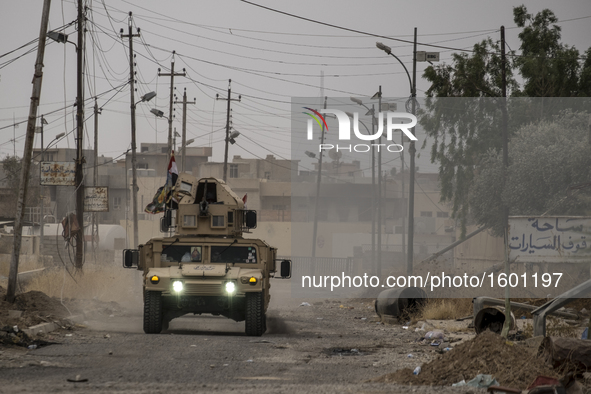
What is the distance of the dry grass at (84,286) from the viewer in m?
22.1

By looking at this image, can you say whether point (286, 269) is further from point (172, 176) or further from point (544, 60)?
point (544, 60)

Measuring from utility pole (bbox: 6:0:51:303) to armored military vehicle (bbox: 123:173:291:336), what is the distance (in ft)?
8.24

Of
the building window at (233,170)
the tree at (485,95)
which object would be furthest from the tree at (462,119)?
the building window at (233,170)

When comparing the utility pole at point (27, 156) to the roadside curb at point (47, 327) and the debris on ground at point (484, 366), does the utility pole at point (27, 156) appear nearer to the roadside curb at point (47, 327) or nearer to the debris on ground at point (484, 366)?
the roadside curb at point (47, 327)

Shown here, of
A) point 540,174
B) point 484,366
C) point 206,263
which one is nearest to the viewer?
point 484,366

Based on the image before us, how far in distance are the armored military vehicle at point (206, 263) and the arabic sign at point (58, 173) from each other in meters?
9.07

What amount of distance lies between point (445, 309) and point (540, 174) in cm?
1472

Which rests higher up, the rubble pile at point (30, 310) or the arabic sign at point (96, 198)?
the arabic sign at point (96, 198)

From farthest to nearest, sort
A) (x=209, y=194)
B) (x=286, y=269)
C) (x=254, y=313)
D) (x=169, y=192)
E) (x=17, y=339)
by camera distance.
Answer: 1. (x=169, y=192)
2. (x=209, y=194)
3. (x=286, y=269)
4. (x=254, y=313)
5. (x=17, y=339)

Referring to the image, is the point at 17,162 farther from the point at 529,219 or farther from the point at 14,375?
the point at 14,375

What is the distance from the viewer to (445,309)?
741 inches

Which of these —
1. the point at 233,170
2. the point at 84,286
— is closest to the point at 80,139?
the point at 84,286

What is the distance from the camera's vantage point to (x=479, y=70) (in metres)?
38.7

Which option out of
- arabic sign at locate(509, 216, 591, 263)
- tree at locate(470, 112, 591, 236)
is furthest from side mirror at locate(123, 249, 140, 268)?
tree at locate(470, 112, 591, 236)
